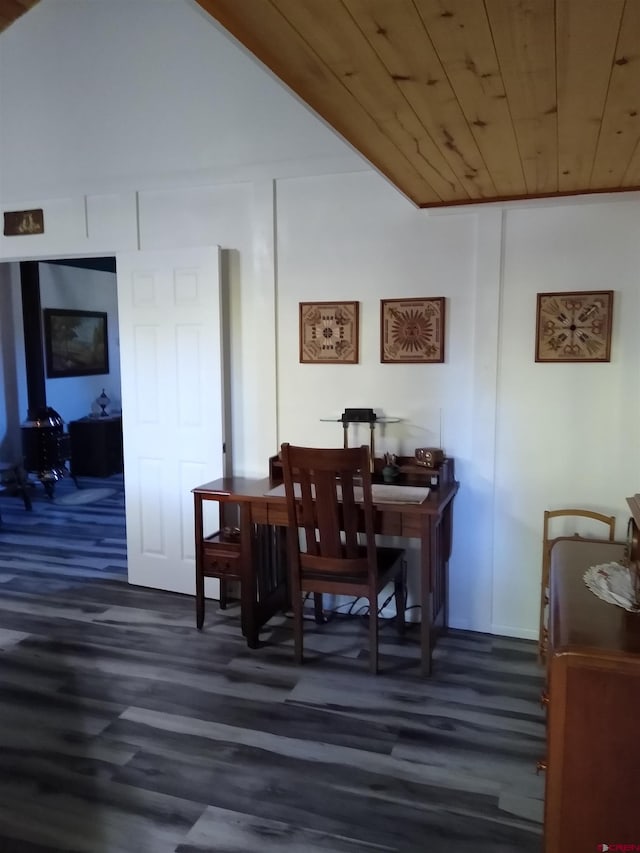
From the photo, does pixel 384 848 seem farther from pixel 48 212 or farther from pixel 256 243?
pixel 48 212

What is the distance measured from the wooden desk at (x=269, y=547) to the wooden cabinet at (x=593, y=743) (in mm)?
1345

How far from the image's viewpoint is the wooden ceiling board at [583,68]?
1.38 metres

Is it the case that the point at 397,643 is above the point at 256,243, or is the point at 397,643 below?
below

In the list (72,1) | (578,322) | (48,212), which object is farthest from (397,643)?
(72,1)

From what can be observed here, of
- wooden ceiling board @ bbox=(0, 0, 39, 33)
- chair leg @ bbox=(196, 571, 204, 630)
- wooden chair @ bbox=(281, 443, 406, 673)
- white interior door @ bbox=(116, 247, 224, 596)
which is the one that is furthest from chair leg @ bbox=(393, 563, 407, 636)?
wooden ceiling board @ bbox=(0, 0, 39, 33)

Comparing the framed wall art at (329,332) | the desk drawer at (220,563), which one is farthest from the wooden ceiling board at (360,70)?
the desk drawer at (220,563)

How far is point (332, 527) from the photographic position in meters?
2.99

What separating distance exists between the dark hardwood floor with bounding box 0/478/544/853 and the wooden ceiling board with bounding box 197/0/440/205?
2.20 meters

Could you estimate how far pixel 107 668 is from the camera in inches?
124

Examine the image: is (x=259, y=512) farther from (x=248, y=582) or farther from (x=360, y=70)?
(x=360, y=70)

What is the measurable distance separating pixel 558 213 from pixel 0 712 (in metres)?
3.34

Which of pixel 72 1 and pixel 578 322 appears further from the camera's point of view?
pixel 72 1

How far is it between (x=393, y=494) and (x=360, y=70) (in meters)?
1.94

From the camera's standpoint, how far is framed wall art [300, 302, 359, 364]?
3.55 metres
